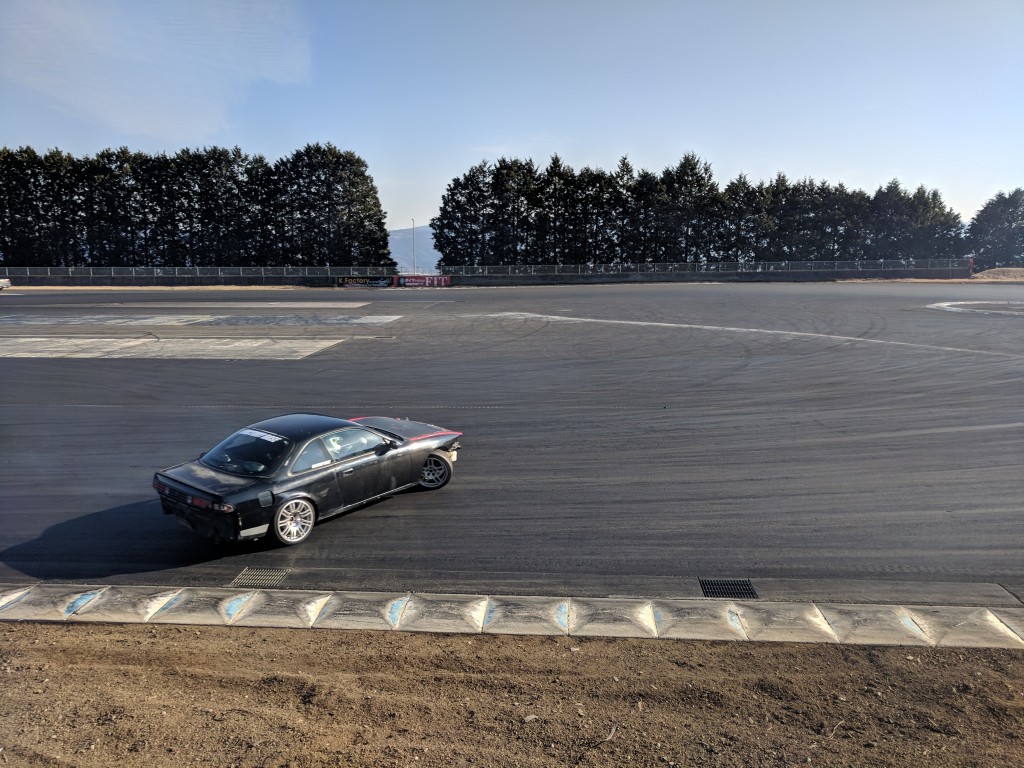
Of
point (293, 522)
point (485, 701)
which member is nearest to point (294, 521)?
point (293, 522)

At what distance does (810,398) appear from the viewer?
1688cm

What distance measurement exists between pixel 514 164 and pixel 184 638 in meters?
80.2

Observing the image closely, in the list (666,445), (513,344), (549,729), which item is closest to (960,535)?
(666,445)

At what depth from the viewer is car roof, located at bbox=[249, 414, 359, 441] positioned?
9.35 metres

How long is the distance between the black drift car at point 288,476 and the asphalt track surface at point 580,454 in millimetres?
415

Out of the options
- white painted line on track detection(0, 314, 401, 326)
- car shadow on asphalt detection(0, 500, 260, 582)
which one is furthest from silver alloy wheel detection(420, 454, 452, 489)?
white painted line on track detection(0, 314, 401, 326)

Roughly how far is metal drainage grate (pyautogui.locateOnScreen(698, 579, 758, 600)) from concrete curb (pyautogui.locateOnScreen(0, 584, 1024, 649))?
176mm

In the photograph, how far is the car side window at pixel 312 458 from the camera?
29.6ft

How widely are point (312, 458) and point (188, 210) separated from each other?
267 ft

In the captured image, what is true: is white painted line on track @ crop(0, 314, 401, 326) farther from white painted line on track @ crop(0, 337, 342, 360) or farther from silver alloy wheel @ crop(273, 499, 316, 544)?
silver alloy wheel @ crop(273, 499, 316, 544)

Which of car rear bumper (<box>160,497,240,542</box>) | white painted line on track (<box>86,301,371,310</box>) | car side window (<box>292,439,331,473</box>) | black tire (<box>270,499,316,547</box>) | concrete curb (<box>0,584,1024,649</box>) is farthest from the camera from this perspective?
white painted line on track (<box>86,301,371,310</box>)

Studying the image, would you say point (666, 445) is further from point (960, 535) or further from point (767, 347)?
point (767, 347)

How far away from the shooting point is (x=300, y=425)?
959cm

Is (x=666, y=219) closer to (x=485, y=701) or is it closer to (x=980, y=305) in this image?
(x=980, y=305)
